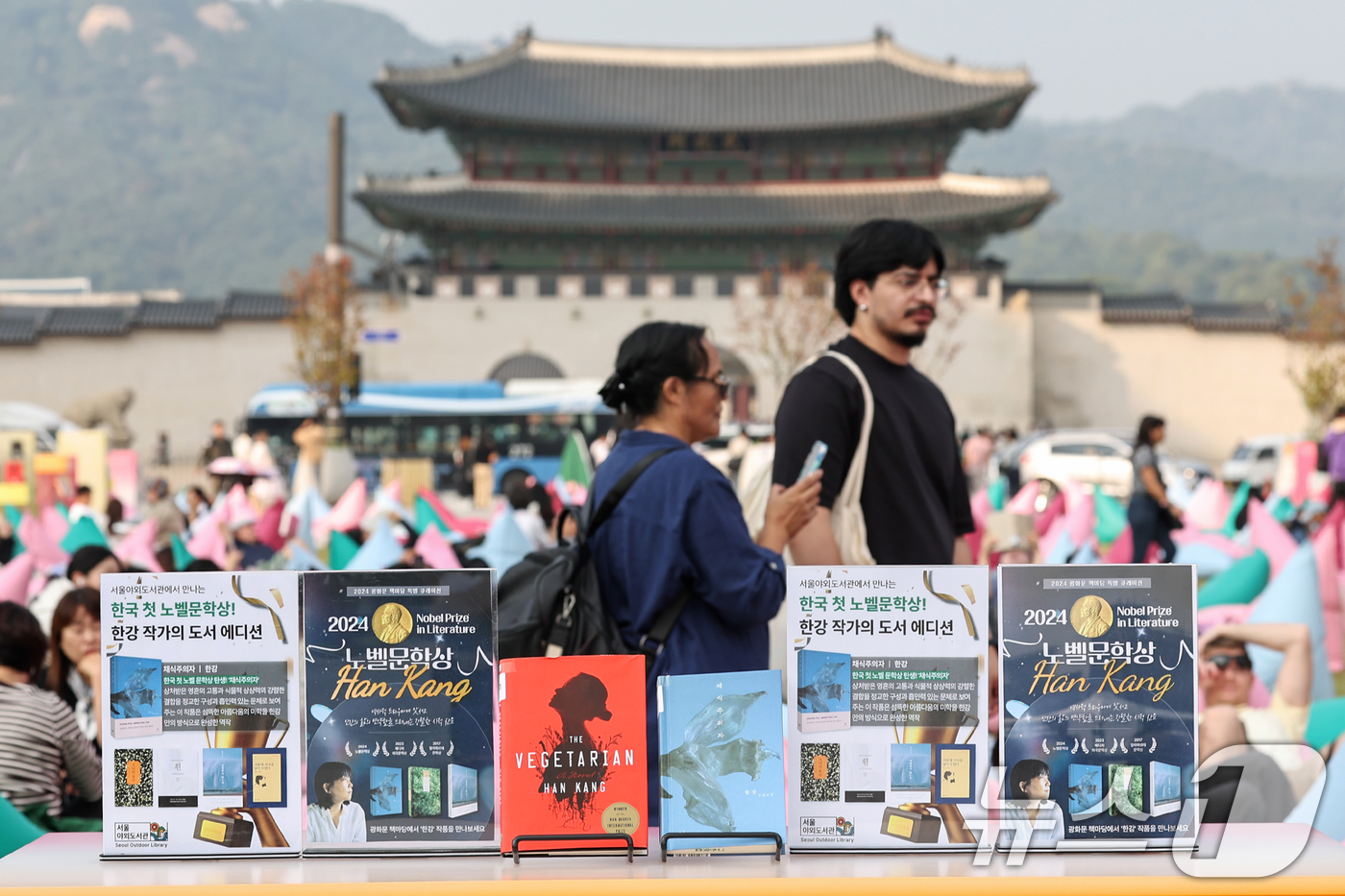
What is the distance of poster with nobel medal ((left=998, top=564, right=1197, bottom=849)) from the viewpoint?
1.56 metres

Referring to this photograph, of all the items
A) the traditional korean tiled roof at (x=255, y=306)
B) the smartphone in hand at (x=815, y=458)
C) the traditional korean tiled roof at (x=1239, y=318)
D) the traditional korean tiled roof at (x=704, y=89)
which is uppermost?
the traditional korean tiled roof at (x=704, y=89)

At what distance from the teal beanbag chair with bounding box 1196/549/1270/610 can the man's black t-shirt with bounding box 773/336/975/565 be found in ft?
7.64

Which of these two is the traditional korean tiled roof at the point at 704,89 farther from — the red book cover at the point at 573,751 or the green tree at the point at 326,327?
the red book cover at the point at 573,751

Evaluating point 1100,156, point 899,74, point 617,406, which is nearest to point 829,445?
point 617,406

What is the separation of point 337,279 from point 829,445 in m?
17.1

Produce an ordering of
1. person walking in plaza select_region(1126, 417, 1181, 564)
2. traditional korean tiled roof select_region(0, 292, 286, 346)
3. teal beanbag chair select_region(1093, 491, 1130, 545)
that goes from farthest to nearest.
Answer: traditional korean tiled roof select_region(0, 292, 286, 346)
teal beanbag chair select_region(1093, 491, 1130, 545)
person walking in plaza select_region(1126, 417, 1181, 564)

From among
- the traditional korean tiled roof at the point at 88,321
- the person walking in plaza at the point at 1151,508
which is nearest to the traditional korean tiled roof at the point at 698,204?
the traditional korean tiled roof at the point at 88,321

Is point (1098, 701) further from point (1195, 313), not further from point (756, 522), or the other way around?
point (1195, 313)

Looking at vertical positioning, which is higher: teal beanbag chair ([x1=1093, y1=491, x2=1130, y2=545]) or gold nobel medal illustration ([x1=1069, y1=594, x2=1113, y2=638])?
teal beanbag chair ([x1=1093, y1=491, x2=1130, y2=545])

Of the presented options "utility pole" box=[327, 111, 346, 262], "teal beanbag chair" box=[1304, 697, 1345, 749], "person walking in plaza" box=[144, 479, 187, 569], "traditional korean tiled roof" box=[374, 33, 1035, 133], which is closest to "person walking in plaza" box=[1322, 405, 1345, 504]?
"teal beanbag chair" box=[1304, 697, 1345, 749]

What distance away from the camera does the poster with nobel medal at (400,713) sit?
157cm

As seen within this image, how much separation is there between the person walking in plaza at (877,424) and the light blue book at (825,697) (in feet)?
2.70

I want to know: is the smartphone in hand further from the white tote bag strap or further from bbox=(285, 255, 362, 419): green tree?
bbox=(285, 255, 362, 419): green tree

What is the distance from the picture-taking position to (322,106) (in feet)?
434
